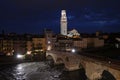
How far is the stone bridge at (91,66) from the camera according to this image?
3716 centimetres

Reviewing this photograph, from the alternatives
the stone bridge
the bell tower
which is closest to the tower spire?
the bell tower

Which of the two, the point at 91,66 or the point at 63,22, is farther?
the point at 63,22

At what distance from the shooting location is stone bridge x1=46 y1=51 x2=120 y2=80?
37156 mm

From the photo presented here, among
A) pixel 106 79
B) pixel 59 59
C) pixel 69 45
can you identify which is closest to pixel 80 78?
pixel 106 79

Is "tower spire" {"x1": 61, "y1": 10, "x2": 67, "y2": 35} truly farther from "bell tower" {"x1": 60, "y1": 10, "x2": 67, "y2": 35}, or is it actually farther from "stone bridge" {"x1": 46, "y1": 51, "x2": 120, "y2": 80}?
"stone bridge" {"x1": 46, "y1": 51, "x2": 120, "y2": 80}

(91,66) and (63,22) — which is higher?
(63,22)

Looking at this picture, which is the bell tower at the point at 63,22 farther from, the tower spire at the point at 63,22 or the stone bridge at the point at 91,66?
the stone bridge at the point at 91,66

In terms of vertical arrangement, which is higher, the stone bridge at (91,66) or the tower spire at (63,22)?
the tower spire at (63,22)

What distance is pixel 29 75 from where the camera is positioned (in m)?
61.0

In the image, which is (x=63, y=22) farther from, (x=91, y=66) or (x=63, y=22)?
(x=91, y=66)

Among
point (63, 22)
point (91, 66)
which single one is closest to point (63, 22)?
point (63, 22)

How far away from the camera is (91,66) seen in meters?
47.6

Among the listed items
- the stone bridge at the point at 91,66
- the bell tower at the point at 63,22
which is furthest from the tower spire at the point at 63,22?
the stone bridge at the point at 91,66

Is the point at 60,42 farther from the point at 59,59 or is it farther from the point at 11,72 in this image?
the point at 11,72
